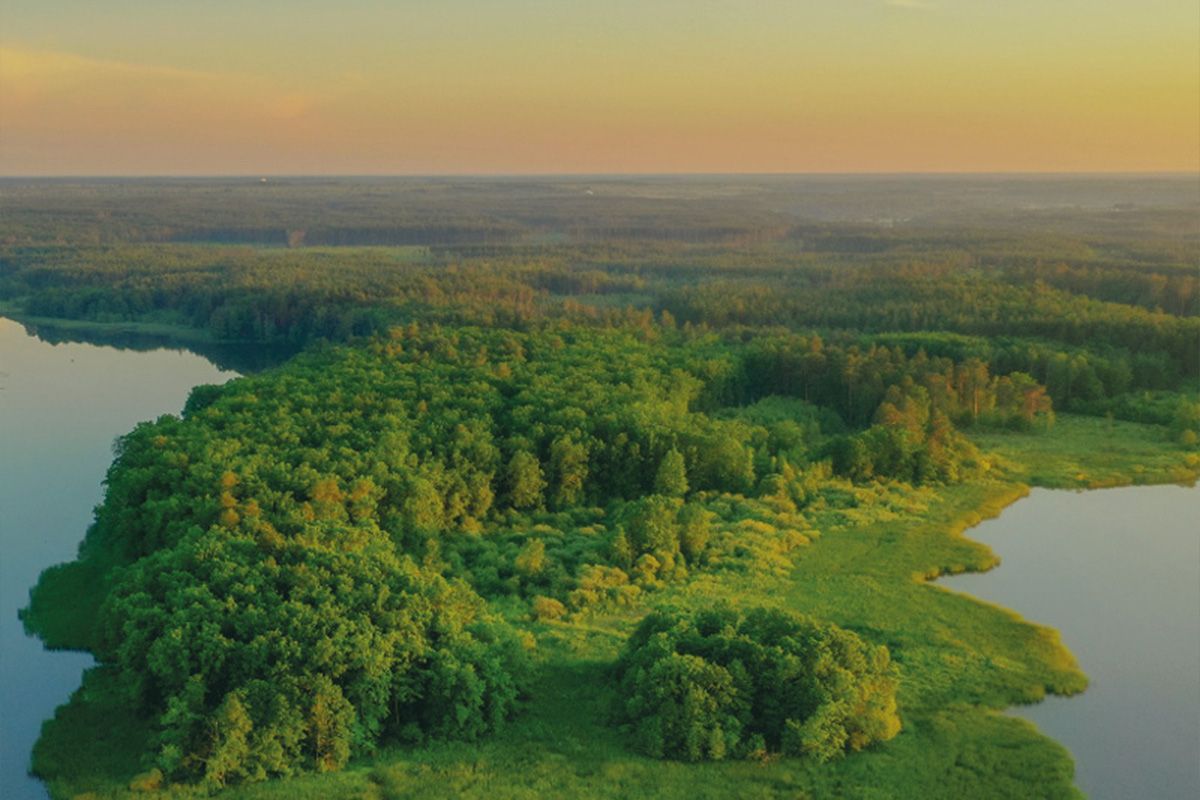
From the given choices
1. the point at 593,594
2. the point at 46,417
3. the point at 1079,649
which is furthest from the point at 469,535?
the point at 46,417

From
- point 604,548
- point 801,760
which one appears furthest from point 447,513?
point 801,760

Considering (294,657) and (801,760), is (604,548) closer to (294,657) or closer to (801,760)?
(801,760)

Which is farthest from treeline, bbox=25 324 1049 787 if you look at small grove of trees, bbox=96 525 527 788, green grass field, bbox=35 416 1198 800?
green grass field, bbox=35 416 1198 800

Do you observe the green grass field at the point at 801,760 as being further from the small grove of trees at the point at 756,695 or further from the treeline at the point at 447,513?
the treeline at the point at 447,513

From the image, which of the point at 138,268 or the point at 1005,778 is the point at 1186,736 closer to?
the point at 1005,778

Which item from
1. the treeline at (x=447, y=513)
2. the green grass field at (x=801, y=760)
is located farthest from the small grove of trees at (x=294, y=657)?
the green grass field at (x=801, y=760)

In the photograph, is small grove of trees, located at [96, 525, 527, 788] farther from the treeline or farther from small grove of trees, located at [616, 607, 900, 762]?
small grove of trees, located at [616, 607, 900, 762]
